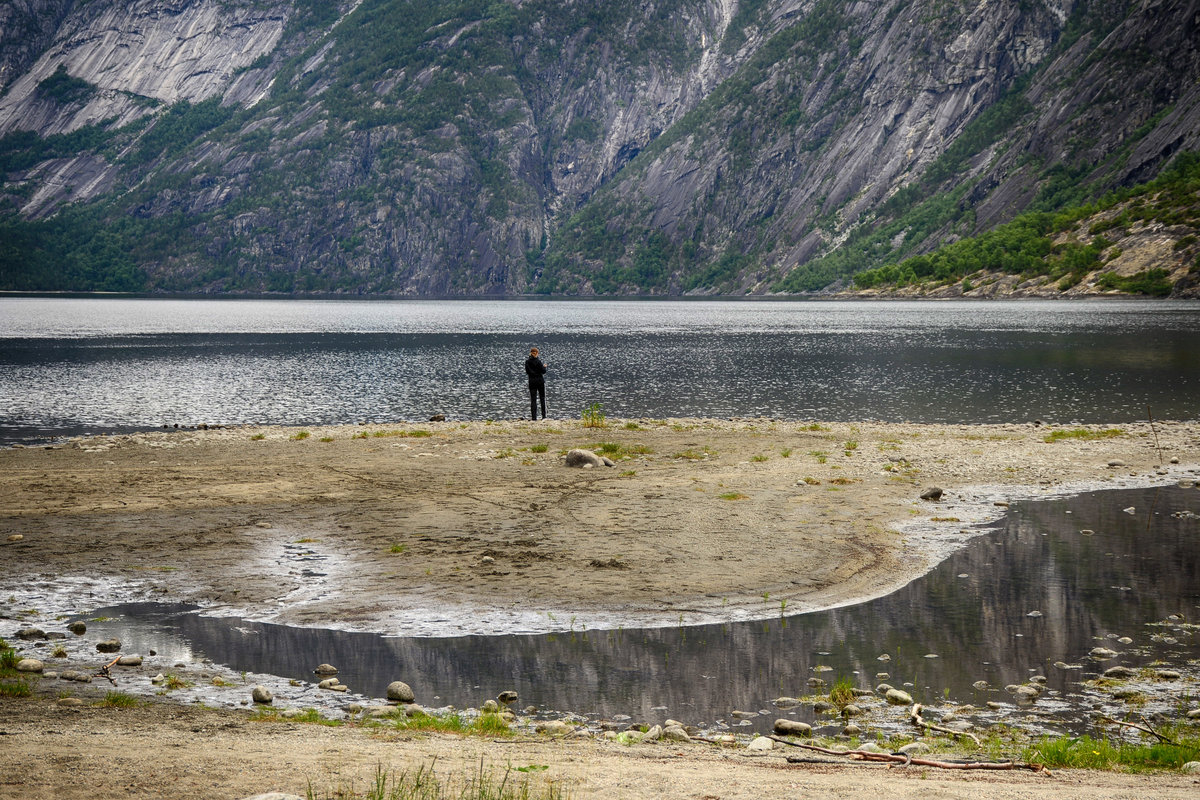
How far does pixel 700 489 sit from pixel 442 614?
42.8 feet

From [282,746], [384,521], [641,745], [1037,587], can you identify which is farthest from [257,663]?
[1037,587]

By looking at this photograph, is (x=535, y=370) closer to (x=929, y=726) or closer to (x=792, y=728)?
(x=792, y=728)

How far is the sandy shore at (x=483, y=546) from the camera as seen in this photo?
1055 cm

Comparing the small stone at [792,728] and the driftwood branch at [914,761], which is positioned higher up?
the driftwood branch at [914,761]

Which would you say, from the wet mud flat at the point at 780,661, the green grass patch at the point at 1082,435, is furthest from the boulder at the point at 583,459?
the green grass patch at the point at 1082,435

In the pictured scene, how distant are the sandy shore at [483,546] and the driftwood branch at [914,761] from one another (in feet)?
0.88

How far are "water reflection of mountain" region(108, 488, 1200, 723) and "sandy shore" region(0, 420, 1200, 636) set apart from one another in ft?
2.92

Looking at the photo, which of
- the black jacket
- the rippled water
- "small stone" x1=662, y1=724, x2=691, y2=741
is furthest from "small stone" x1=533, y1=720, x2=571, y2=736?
the rippled water

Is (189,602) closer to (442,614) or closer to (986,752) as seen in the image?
(442,614)

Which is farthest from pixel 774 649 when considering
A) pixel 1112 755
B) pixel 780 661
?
pixel 1112 755

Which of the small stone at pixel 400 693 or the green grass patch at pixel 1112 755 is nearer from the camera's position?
the green grass patch at pixel 1112 755

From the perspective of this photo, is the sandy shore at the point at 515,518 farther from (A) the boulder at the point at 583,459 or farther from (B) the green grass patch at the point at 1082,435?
(A) the boulder at the point at 583,459

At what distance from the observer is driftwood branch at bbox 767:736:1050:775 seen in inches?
431

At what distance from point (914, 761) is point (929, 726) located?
1.60 metres
